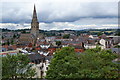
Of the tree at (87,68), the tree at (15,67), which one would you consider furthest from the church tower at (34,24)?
the tree at (87,68)

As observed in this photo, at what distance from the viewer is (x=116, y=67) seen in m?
12.9

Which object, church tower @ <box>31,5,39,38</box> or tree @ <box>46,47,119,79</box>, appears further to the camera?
church tower @ <box>31,5,39,38</box>

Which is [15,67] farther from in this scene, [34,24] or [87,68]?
[34,24]

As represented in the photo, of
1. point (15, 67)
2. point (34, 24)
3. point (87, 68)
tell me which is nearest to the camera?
point (87, 68)

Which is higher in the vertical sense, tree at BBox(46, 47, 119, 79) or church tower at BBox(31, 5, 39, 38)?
church tower at BBox(31, 5, 39, 38)

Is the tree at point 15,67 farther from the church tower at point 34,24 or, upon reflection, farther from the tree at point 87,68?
the church tower at point 34,24

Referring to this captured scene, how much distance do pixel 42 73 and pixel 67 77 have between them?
768cm

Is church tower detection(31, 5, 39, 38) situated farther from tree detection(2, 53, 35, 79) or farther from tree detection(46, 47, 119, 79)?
tree detection(46, 47, 119, 79)

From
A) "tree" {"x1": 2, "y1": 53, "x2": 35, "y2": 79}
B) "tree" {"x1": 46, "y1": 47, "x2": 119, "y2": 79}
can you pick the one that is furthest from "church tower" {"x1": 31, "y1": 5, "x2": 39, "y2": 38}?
"tree" {"x1": 46, "y1": 47, "x2": 119, "y2": 79}

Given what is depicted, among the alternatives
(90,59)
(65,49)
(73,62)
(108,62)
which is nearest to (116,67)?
(108,62)

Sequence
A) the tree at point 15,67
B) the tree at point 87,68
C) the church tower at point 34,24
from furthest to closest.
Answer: the church tower at point 34,24
the tree at point 15,67
the tree at point 87,68

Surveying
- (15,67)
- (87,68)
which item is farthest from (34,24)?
(87,68)

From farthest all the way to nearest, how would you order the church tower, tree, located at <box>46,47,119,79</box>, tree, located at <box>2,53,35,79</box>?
the church tower
tree, located at <box>2,53,35,79</box>
tree, located at <box>46,47,119,79</box>

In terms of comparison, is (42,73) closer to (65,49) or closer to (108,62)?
(65,49)
